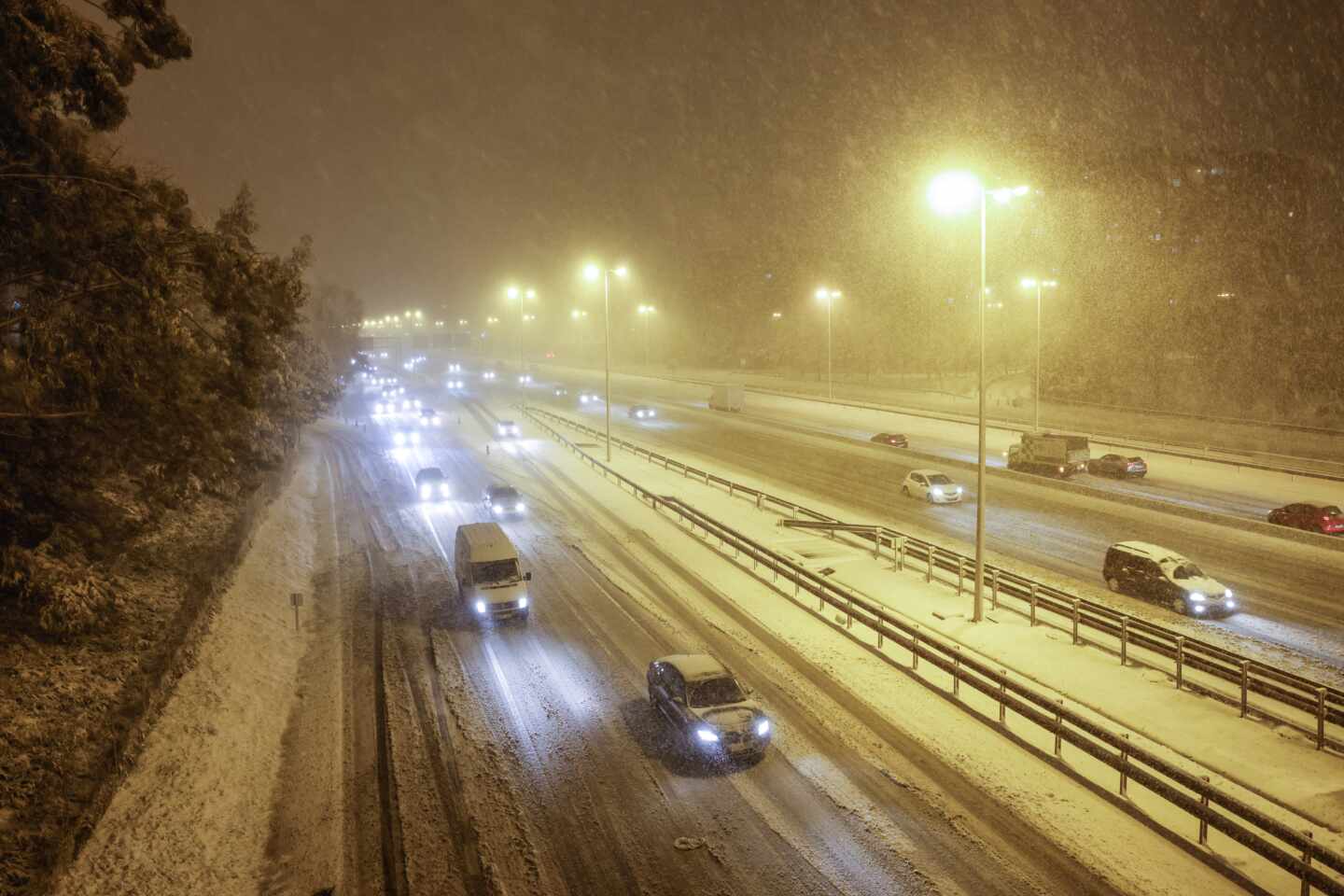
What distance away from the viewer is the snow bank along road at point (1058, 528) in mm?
21797

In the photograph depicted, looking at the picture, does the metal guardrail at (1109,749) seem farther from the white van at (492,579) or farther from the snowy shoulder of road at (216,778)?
the snowy shoulder of road at (216,778)

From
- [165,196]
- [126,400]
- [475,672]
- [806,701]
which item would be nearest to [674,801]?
[806,701]

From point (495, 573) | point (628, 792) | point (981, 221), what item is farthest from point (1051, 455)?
point (628, 792)

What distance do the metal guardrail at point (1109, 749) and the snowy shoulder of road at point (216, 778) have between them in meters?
10.8

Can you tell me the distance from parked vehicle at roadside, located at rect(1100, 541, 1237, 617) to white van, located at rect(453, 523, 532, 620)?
51.6 feet

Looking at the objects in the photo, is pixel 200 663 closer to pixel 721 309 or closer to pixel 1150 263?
pixel 1150 263

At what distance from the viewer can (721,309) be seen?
468 ft

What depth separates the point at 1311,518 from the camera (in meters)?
28.5

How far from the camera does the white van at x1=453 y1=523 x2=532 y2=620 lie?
21016mm

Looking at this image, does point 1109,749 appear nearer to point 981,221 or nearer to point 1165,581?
point 1165,581

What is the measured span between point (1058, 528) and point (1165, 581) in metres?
9.01

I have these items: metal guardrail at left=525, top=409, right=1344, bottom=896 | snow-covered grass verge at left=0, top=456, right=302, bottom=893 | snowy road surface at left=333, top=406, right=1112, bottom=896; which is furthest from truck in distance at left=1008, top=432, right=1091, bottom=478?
snow-covered grass verge at left=0, top=456, right=302, bottom=893

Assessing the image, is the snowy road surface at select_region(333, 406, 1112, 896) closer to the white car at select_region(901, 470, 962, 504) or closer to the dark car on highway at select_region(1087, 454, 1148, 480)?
the white car at select_region(901, 470, 962, 504)

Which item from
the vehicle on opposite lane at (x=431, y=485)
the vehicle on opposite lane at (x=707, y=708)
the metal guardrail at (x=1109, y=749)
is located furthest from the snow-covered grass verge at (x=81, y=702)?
the vehicle on opposite lane at (x=431, y=485)
